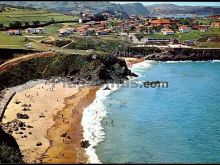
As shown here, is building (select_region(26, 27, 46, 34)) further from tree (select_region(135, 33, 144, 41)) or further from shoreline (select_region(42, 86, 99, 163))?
shoreline (select_region(42, 86, 99, 163))

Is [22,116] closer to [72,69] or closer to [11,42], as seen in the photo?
[72,69]

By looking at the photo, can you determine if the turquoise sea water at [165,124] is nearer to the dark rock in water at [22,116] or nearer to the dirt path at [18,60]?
the dark rock in water at [22,116]

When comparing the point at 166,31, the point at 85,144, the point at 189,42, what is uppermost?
the point at 85,144

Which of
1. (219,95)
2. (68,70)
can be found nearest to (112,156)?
(219,95)

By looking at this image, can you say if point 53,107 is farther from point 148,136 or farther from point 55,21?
point 55,21

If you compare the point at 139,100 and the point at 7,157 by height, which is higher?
the point at 7,157

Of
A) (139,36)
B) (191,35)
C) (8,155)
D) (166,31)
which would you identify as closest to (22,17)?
(139,36)

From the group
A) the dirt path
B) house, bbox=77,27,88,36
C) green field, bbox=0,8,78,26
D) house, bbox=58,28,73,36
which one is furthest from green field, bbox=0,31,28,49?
house, bbox=77,27,88,36

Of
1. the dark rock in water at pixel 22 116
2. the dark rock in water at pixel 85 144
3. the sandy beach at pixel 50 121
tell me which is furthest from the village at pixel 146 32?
→ the dark rock in water at pixel 85 144
